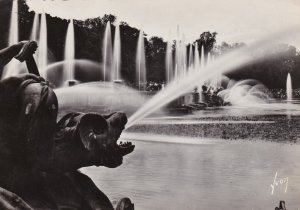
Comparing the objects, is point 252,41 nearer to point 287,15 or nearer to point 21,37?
point 287,15

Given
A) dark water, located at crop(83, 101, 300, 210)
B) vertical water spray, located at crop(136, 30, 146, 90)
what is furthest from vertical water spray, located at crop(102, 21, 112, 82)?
dark water, located at crop(83, 101, 300, 210)

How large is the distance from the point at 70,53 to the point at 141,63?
2.63ft

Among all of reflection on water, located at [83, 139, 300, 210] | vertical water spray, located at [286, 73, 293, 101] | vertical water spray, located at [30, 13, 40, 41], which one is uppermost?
vertical water spray, located at [30, 13, 40, 41]

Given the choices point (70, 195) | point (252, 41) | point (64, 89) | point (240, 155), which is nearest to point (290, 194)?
point (240, 155)

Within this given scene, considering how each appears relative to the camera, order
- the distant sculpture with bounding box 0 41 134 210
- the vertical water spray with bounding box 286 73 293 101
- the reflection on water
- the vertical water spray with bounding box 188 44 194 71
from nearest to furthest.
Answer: the distant sculpture with bounding box 0 41 134 210 < the reflection on water < the vertical water spray with bounding box 188 44 194 71 < the vertical water spray with bounding box 286 73 293 101

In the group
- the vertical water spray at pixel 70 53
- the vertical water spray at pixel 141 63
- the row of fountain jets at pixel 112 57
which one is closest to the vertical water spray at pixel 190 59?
the row of fountain jets at pixel 112 57

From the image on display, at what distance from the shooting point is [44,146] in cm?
377

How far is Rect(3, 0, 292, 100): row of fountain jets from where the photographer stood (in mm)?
5227

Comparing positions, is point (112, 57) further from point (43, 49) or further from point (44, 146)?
point (44, 146)

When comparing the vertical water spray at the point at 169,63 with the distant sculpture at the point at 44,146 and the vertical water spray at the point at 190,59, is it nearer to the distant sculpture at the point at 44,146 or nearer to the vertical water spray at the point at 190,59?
the vertical water spray at the point at 190,59

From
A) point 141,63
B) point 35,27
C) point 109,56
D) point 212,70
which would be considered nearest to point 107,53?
point 109,56

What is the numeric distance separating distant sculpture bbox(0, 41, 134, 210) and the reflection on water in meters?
0.83

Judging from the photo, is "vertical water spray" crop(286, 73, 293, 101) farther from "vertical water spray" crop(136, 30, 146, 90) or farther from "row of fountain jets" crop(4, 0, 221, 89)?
"vertical water spray" crop(136, 30, 146, 90)

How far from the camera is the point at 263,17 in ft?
17.0
